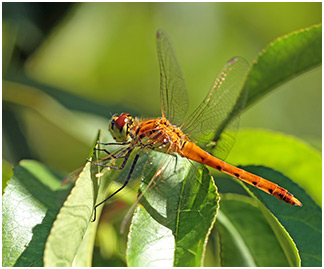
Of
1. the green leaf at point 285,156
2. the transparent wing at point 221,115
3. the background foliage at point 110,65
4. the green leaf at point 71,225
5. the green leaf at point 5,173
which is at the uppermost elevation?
the background foliage at point 110,65

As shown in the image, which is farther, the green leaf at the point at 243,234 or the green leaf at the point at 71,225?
the green leaf at the point at 243,234

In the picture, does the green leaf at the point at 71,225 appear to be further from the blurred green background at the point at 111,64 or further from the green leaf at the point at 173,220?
the blurred green background at the point at 111,64

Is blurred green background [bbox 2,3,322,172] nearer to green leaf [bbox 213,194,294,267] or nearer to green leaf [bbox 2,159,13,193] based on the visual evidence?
green leaf [bbox 2,159,13,193]

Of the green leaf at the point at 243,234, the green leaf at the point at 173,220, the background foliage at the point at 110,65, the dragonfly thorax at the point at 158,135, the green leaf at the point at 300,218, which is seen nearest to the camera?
the green leaf at the point at 173,220

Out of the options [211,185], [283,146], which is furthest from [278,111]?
[211,185]

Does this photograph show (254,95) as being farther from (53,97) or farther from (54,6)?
(54,6)

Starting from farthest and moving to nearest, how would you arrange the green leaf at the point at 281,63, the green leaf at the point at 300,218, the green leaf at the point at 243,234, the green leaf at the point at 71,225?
the green leaf at the point at 281,63, the green leaf at the point at 243,234, the green leaf at the point at 300,218, the green leaf at the point at 71,225

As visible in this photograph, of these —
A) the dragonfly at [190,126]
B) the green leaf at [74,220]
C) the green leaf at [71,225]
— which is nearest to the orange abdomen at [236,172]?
the dragonfly at [190,126]

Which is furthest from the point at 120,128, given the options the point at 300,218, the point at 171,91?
the point at 300,218

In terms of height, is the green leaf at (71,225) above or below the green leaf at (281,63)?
below
